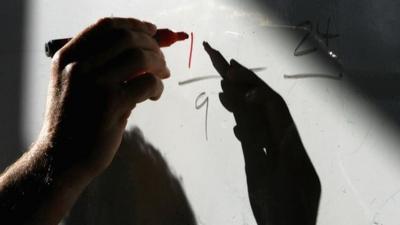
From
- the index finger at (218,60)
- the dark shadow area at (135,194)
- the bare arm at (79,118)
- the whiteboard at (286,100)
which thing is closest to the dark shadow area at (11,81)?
the whiteboard at (286,100)

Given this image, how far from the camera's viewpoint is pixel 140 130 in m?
0.94

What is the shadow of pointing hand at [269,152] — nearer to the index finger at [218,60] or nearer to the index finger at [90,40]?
the index finger at [218,60]

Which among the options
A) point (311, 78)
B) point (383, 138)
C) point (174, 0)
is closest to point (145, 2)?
point (174, 0)

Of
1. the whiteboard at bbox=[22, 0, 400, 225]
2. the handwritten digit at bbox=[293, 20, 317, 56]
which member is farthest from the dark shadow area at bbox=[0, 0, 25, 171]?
the handwritten digit at bbox=[293, 20, 317, 56]

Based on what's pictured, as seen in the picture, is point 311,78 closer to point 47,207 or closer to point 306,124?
point 306,124

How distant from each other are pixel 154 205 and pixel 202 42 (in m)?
0.32

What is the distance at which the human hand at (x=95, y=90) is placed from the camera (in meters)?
0.73

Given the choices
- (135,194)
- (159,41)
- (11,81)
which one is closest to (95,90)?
(159,41)

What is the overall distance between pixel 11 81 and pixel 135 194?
17.2 inches

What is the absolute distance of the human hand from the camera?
73 centimetres

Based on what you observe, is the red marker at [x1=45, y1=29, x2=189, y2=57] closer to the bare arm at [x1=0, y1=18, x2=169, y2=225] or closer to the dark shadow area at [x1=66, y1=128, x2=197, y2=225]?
the bare arm at [x1=0, y1=18, x2=169, y2=225]

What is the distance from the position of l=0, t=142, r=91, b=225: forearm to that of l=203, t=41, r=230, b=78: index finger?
298 millimetres

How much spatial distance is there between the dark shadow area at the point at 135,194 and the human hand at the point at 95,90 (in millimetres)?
157

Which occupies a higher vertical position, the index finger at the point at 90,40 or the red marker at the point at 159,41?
the index finger at the point at 90,40
